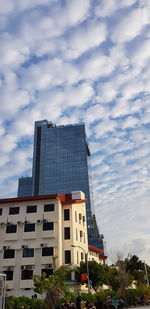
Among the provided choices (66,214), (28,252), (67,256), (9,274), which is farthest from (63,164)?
(9,274)

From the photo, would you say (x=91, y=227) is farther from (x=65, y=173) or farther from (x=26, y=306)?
(x=26, y=306)

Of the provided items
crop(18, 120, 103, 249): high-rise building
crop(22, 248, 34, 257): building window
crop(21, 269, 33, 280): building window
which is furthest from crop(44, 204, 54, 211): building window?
crop(18, 120, 103, 249): high-rise building

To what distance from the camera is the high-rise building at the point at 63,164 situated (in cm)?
12125

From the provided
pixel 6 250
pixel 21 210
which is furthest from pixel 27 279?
pixel 21 210

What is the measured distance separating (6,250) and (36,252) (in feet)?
15.0

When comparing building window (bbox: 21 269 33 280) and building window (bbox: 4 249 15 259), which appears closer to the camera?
building window (bbox: 21 269 33 280)

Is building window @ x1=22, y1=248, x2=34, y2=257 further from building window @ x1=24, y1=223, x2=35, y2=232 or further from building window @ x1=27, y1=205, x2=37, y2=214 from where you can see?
building window @ x1=27, y1=205, x2=37, y2=214

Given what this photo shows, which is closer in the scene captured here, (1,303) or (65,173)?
(1,303)

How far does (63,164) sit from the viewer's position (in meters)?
125

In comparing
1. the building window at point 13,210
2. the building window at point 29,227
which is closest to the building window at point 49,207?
the building window at point 29,227

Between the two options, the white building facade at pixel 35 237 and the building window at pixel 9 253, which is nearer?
the white building facade at pixel 35 237

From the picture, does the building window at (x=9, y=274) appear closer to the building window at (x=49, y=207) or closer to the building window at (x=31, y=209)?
the building window at (x=31, y=209)

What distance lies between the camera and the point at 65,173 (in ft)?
405

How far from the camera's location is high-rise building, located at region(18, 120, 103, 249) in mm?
121250
